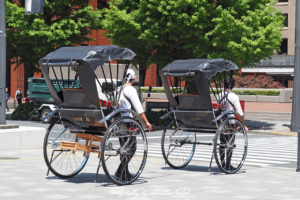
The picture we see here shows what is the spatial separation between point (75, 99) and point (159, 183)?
209 centimetres

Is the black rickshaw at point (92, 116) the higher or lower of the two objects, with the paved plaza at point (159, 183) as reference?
higher

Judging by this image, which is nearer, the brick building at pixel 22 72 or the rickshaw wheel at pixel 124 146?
the rickshaw wheel at pixel 124 146

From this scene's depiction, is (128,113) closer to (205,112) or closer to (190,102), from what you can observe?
(190,102)

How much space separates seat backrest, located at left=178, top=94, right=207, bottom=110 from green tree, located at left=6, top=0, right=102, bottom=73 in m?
18.0

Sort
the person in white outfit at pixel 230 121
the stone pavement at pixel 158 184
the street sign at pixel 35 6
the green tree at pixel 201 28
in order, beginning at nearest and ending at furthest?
the stone pavement at pixel 158 184 < the person in white outfit at pixel 230 121 < the street sign at pixel 35 6 < the green tree at pixel 201 28

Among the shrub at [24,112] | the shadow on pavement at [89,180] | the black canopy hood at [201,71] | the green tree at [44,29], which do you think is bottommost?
the shrub at [24,112]

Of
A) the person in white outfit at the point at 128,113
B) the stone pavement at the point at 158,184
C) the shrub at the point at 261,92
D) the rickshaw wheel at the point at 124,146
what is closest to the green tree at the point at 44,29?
the stone pavement at the point at 158,184

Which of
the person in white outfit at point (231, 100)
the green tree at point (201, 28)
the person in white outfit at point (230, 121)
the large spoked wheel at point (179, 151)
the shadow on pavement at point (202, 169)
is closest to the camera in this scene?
the person in white outfit at point (230, 121)

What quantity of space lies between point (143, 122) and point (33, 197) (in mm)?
2231

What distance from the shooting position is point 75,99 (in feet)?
25.1

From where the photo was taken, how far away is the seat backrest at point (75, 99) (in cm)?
754

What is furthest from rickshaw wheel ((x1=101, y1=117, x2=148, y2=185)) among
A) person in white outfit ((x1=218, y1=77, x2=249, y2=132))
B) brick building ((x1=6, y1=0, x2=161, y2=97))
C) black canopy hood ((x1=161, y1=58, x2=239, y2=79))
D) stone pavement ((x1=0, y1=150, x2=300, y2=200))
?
brick building ((x1=6, y1=0, x2=161, y2=97))

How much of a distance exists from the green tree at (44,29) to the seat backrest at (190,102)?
18.0 m

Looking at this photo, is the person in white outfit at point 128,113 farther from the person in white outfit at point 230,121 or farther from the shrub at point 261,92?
the shrub at point 261,92
